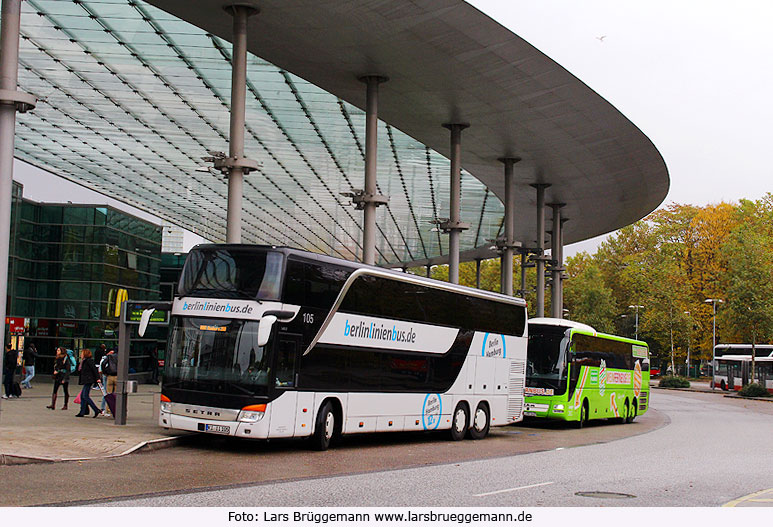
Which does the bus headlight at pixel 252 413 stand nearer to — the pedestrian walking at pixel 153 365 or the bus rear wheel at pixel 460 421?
the bus rear wheel at pixel 460 421

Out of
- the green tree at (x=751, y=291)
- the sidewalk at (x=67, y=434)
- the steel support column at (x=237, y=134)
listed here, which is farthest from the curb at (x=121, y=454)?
the green tree at (x=751, y=291)

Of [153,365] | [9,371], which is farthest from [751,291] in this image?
[9,371]

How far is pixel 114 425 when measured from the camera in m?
18.8

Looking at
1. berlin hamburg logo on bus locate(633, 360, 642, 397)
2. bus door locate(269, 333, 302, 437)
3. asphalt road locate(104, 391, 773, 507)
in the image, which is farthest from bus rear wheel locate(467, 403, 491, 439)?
berlin hamburg logo on bus locate(633, 360, 642, 397)

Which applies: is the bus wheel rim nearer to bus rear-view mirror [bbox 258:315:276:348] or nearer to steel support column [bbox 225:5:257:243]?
steel support column [bbox 225:5:257:243]

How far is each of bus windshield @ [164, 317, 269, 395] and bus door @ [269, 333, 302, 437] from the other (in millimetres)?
269

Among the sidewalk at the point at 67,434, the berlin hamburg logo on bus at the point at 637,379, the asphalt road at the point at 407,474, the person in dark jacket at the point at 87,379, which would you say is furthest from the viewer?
the berlin hamburg logo on bus at the point at 637,379

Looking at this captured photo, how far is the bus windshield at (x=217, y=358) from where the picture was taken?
51.6 feet

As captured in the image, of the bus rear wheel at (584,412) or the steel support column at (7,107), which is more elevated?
the steel support column at (7,107)

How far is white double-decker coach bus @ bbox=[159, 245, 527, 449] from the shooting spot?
51.8 ft

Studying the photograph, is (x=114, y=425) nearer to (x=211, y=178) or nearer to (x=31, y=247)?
(x=31, y=247)

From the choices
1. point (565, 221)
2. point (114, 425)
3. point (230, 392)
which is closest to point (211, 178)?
point (565, 221)

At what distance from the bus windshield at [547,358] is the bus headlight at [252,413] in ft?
44.1

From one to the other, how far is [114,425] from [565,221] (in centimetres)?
3527
